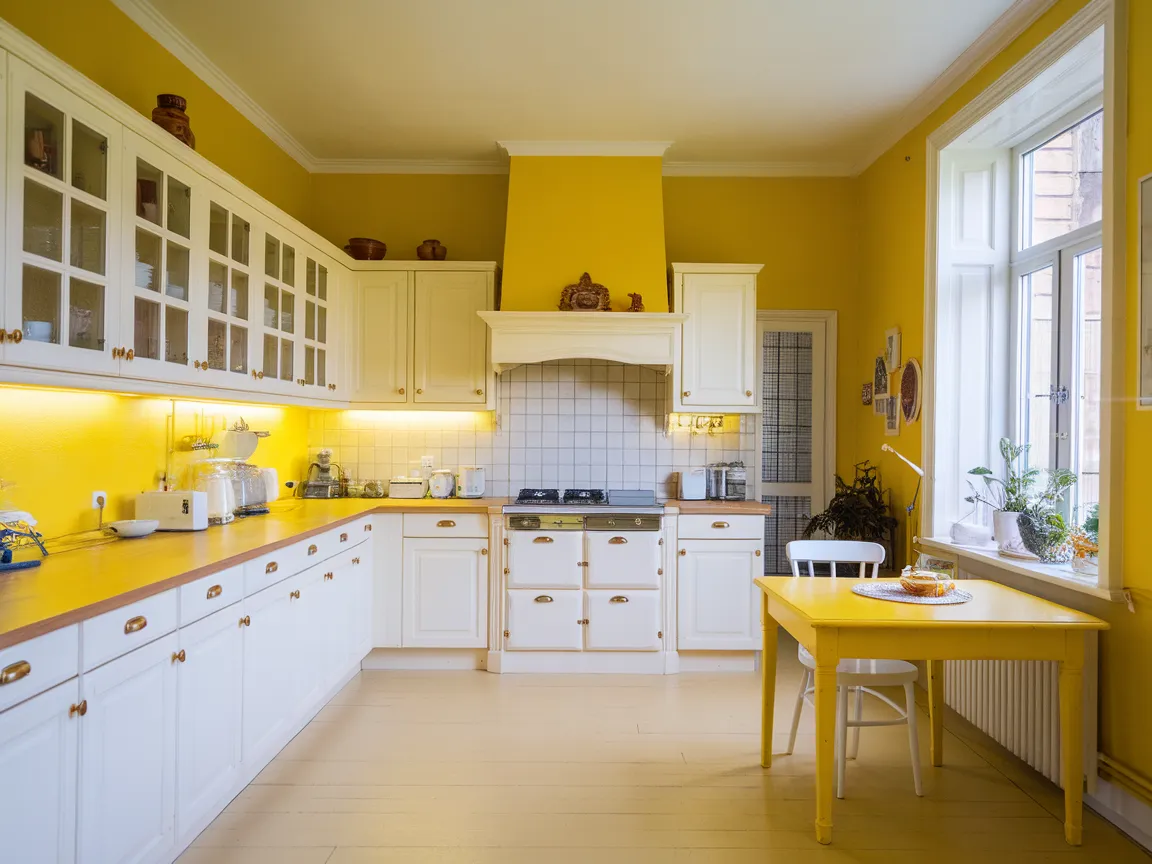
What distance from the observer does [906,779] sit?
2697mm

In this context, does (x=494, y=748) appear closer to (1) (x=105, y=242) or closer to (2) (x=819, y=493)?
(1) (x=105, y=242)

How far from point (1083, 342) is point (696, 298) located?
1919 millimetres

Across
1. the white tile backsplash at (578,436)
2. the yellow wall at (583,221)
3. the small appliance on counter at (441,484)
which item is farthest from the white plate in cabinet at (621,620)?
the yellow wall at (583,221)

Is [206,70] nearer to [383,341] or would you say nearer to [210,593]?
[383,341]

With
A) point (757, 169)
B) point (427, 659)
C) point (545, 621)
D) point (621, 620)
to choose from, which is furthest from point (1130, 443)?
point (427, 659)

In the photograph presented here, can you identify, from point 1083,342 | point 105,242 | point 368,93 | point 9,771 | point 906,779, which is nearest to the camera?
point 9,771

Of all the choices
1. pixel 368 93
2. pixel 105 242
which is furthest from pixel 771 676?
pixel 368 93

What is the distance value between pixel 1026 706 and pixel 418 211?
413 centimetres

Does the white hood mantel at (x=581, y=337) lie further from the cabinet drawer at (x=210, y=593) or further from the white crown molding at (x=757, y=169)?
the cabinet drawer at (x=210, y=593)

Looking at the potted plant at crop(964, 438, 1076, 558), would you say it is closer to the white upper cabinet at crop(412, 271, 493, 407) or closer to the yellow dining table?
the yellow dining table

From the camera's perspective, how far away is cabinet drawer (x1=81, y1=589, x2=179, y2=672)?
1.68 meters

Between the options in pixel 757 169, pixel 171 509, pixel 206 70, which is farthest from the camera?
pixel 757 169

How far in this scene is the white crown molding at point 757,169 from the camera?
4441 mm

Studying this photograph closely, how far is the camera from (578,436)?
4480mm
